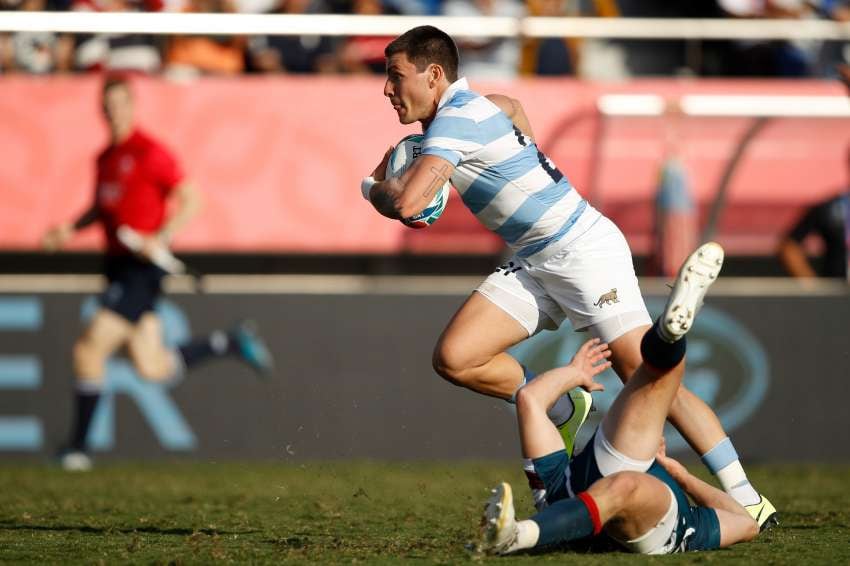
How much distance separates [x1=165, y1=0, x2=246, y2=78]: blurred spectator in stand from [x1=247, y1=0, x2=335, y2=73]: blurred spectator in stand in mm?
135

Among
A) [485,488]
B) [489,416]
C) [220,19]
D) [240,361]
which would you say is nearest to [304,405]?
[240,361]

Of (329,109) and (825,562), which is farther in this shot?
(329,109)

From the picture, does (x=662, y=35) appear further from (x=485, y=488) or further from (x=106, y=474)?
(x=106, y=474)

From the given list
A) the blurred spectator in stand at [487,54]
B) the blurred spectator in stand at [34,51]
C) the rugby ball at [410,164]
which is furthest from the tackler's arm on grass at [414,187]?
the blurred spectator in stand at [34,51]

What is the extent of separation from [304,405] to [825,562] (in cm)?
629

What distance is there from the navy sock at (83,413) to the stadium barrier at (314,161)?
5.95 feet

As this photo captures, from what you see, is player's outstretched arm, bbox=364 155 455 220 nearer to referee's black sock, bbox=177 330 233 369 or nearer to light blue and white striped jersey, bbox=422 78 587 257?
light blue and white striped jersey, bbox=422 78 587 257

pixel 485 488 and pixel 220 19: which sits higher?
pixel 220 19

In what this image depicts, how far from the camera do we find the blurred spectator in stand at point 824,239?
1247 centimetres

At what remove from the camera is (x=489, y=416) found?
1173 centimetres

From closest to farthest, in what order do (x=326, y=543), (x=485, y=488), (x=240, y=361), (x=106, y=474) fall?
1. (x=326, y=543)
2. (x=485, y=488)
3. (x=106, y=474)
4. (x=240, y=361)

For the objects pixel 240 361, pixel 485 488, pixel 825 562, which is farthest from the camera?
pixel 240 361

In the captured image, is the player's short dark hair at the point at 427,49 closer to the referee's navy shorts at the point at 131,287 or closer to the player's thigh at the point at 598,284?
the player's thigh at the point at 598,284

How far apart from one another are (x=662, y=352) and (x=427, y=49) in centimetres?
197
